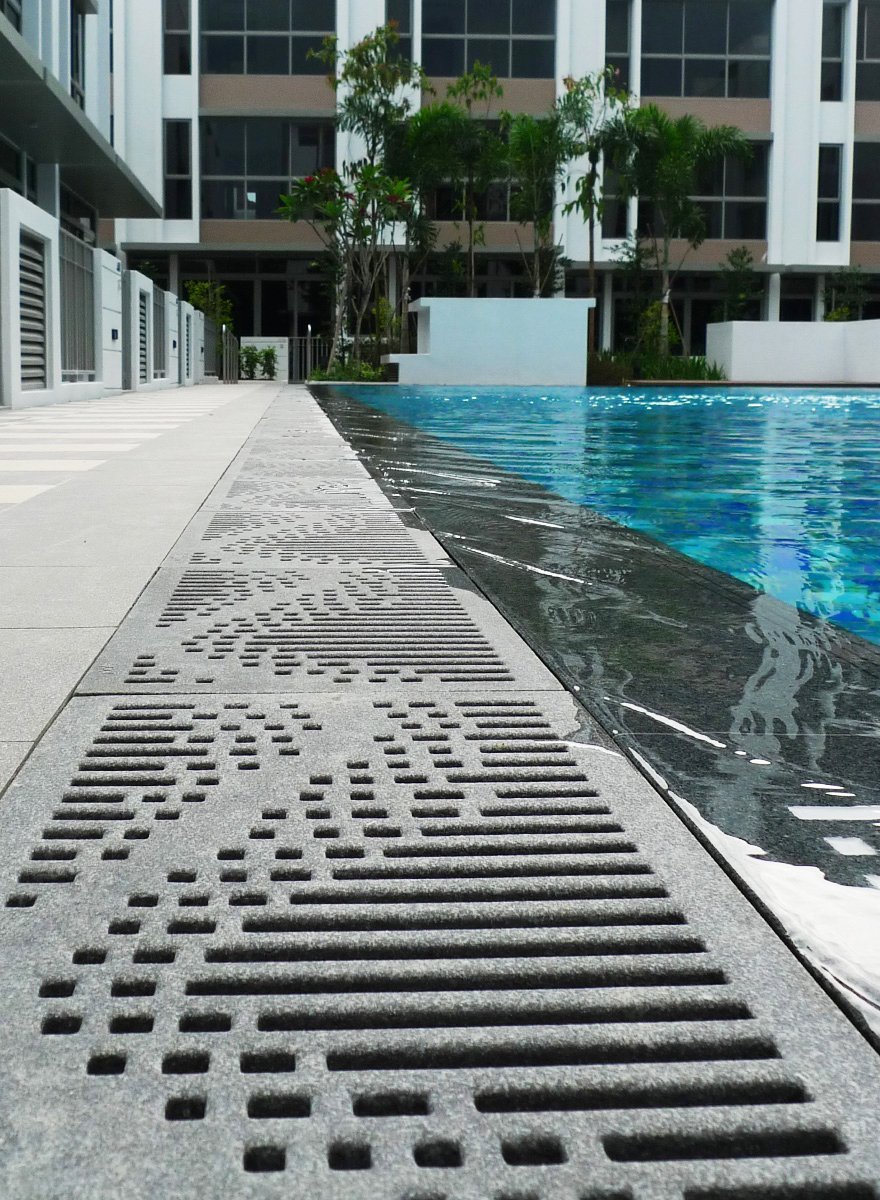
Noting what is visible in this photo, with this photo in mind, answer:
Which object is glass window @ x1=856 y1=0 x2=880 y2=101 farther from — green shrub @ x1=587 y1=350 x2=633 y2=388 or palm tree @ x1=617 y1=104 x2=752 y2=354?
green shrub @ x1=587 y1=350 x2=633 y2=388

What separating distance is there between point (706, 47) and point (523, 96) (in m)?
5.87

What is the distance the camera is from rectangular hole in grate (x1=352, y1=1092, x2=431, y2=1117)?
1174mm

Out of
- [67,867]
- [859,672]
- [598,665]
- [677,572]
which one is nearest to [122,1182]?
[67,867]

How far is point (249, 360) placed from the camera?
39375 mm

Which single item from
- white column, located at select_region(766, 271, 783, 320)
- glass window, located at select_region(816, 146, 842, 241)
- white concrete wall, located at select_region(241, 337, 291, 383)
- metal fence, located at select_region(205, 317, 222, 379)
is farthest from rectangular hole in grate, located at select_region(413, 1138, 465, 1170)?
glass window, located at select_region(816, 146, 842, 241)

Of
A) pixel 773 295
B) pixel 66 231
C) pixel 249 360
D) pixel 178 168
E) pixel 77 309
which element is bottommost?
pixel 77 309

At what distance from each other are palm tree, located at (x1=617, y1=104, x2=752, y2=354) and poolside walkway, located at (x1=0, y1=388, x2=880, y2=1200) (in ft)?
102

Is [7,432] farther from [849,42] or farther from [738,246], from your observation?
[849,42]

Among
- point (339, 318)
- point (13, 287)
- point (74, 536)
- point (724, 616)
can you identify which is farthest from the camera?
point (339, 318)

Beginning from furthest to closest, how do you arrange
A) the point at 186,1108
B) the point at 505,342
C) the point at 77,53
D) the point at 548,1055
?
the point at 505,342 < the point at 77,53 < the point at 548,1055 < the point at 186,1108

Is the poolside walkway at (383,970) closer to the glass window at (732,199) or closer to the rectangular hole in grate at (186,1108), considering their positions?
the rectangular hole in grate at (186,1108)

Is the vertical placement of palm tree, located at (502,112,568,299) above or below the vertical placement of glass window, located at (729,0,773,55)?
below

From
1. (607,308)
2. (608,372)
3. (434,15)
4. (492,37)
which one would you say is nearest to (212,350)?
(434,15)

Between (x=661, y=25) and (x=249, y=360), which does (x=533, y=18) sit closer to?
(x=661, y=25)
